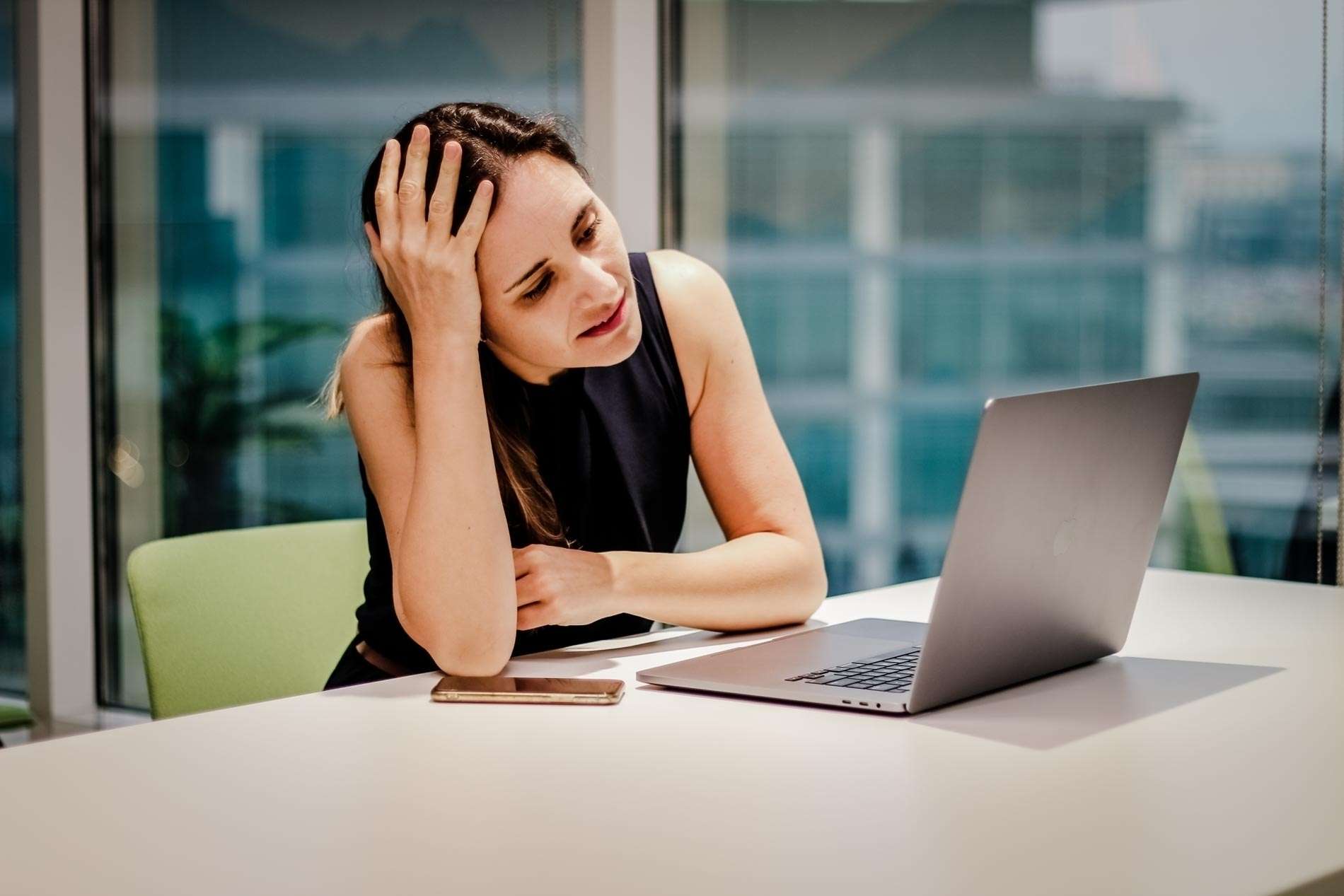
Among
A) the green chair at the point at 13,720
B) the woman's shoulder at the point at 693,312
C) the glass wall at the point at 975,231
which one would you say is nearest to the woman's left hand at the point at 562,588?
the woman's shoulder at the point at 693,312

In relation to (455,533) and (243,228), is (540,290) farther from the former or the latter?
(243,228)

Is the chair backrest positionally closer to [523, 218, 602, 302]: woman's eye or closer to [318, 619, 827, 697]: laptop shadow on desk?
[318, 619, 827, 697]: laptop shadow on desk

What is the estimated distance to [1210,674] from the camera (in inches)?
50.4

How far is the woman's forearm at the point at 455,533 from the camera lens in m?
1.33

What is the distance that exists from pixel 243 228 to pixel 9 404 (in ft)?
2.61

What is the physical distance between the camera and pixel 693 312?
5.95 ft

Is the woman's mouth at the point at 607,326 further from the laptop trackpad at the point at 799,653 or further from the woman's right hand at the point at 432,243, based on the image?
the laptop trackpad at the point at 799,653

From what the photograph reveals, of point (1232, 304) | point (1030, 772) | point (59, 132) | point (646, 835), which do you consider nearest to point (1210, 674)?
point (1030, 772)

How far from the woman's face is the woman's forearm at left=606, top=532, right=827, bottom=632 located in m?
0.24

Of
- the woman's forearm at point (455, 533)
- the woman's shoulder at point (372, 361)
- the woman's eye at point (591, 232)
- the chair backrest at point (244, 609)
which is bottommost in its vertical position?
the chair backrest at point (244, 609)

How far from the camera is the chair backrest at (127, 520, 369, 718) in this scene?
1628 millimetres

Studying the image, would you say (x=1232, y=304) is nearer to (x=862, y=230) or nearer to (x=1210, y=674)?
(x=862, y=230)

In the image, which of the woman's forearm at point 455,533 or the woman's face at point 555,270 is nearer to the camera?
the woman's forearm at point 455,533

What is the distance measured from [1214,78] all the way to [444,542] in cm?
206
